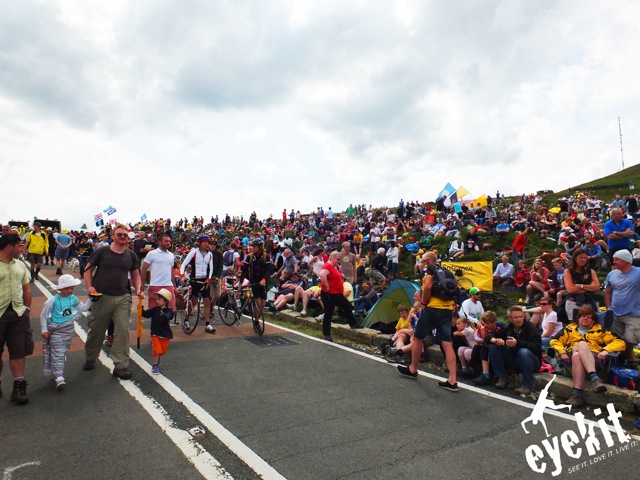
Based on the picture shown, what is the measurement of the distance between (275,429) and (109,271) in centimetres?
345

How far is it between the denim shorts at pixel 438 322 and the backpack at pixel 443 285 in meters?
0.23

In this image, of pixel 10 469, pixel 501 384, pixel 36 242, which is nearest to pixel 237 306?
pixel 501 384

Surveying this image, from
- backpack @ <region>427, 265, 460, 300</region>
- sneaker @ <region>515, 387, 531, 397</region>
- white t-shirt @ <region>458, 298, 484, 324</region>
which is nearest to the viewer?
sneaker @ <region>515, 387, 531, 397</region>

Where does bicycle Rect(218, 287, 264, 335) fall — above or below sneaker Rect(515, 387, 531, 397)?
above

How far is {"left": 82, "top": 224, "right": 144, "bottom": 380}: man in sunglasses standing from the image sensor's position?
5766 mm

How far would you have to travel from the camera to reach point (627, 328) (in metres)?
5.70

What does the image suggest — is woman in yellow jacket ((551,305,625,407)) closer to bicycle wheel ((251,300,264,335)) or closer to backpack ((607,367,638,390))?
backpack ((607,367,638,390))

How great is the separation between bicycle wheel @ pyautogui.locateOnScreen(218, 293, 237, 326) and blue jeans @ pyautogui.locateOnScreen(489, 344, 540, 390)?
6.16 meters

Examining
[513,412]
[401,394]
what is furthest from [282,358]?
[513,412]

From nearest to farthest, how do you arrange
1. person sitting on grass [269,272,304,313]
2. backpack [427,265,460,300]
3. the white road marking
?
the white road marking → backpack [427,265,460,300] → person sitting on grass [269,272,304,313]

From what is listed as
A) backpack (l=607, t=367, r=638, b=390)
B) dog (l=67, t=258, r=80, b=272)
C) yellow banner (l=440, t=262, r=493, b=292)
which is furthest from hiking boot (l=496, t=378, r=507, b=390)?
dog (l=67, t=258, r=80, b=272)

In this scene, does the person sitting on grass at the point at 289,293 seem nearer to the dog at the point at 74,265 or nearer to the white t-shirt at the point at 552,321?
the white t-shirt at the point at 552,321

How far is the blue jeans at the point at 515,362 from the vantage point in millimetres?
5613

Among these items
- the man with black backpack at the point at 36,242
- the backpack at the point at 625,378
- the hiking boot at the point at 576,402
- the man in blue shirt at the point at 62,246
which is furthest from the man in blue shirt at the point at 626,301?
the man in blue shirt at the point at 62,246
